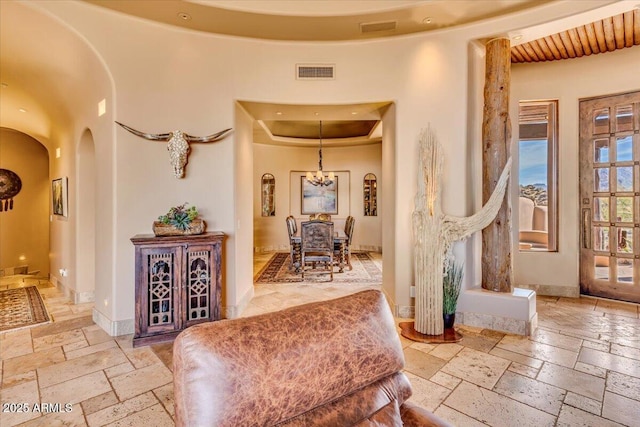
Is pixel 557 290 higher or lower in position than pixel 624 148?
lower

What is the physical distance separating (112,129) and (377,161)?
21.9ft

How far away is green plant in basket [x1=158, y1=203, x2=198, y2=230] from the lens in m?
3.15

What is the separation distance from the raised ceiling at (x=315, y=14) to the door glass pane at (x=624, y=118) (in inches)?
89.2

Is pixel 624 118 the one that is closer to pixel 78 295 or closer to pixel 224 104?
pixel 224 104

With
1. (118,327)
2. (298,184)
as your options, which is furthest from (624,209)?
(298,184)

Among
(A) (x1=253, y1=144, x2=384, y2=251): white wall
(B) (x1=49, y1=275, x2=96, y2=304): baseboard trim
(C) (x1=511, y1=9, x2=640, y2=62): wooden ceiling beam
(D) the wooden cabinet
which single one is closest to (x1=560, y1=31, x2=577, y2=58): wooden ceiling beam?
(C) (x1=511, y1=9, x2=640, y2=62): wooden ceiling beam

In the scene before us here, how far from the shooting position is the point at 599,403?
2117 mm

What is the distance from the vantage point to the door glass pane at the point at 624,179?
408cm

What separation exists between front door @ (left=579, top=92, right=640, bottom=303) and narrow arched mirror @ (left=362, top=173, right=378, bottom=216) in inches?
191

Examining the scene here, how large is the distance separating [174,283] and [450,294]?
9.34 feet

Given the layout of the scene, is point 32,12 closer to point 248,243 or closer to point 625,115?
point 248,243

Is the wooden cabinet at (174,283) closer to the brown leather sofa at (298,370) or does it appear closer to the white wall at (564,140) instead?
the brown leather sofa at (298,370)

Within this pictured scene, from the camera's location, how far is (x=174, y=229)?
123 inches

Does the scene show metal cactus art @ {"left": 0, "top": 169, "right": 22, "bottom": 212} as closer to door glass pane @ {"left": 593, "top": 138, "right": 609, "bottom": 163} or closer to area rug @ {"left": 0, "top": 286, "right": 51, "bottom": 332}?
area rug @ {"left": 0, "top": 286, "right": 51, "bottom": 332}
